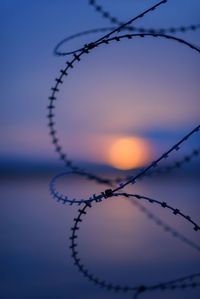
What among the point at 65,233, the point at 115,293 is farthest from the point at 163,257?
the point at 65,233

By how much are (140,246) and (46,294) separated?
1740 mm

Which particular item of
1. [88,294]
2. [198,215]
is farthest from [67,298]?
[198,215]

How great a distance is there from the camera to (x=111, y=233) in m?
5.27

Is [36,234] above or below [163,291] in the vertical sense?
above

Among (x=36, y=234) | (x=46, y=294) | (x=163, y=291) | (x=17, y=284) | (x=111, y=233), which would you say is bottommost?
(x=163, y=291)

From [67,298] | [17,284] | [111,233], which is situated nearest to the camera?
[67,298]

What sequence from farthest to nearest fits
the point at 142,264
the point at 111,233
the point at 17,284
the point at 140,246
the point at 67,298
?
the point at 111,233 < the point at 140,246 < the point at 142,264 < the point at 17,284 < the point at 67,298

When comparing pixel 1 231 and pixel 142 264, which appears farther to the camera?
pixel 1 231

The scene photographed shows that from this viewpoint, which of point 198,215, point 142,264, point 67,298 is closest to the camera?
point 67,298

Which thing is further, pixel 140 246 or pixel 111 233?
pixel 111 233

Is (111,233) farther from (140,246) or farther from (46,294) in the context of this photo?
(46,294)

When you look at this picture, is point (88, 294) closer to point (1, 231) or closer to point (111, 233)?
point (111, 233)

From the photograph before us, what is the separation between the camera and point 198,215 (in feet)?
20.1

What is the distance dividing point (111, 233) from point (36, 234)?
1367 millimetres
